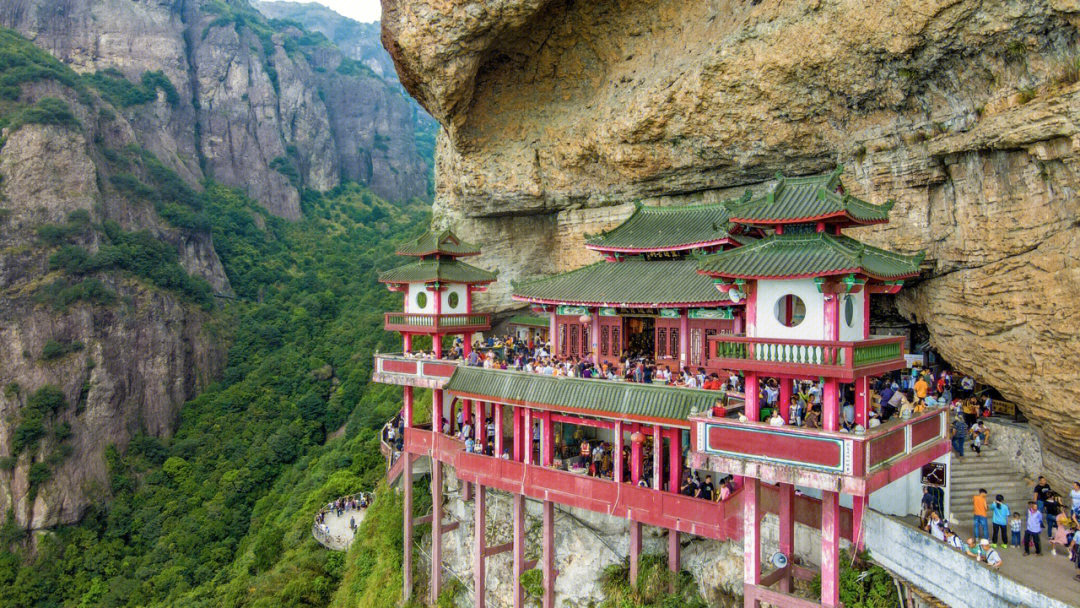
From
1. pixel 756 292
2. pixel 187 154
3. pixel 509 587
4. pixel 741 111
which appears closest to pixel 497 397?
pixel 509 587

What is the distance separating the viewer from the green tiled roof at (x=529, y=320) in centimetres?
3200

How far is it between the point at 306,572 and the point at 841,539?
2425cm

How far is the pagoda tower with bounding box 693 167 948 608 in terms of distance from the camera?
1364 cm

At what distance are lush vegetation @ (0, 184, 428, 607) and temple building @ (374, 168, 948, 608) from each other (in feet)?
30.0

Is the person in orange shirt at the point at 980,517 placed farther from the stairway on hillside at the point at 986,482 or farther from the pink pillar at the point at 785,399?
the pink pillar at the point at 785,399

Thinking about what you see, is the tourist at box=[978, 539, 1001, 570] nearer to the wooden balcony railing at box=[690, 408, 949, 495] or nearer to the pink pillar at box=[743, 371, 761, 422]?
the wooden balcony railing at box=[690, 408, 949, 495]

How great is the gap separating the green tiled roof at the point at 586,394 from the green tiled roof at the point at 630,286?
3506 millimetres

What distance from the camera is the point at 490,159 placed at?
29734 millimetres

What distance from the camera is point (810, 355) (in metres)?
14.0

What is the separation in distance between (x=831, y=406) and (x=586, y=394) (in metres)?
6.87

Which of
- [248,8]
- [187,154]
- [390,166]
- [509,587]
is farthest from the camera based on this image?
[248,8]

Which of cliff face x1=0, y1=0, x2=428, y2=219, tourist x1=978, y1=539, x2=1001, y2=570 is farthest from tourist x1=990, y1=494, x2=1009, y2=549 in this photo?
cliff face x1=0, y1=0, x2=428, y2=219

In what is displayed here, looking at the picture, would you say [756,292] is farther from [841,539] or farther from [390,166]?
[390,166]

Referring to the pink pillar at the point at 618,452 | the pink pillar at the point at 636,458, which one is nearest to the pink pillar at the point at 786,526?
the pink pillar at the point at 636,458
